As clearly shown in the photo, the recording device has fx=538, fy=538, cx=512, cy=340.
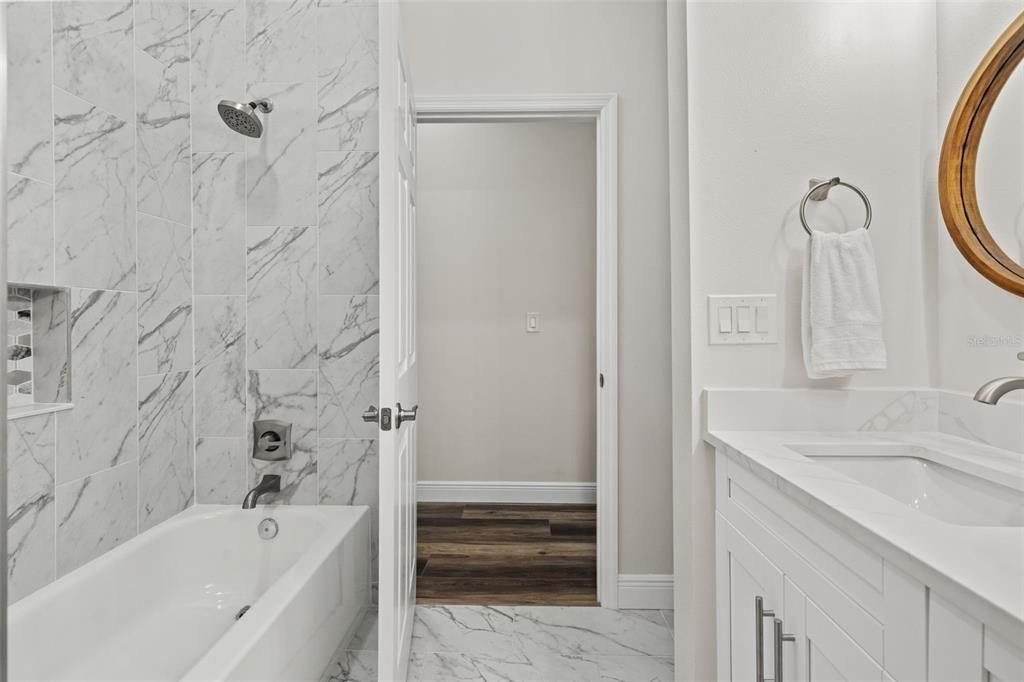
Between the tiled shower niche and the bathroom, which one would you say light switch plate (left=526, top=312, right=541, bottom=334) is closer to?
the bathroom

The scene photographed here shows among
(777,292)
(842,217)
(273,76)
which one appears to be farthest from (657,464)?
(273,76)

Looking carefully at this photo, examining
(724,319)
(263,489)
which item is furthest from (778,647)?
(263,489)

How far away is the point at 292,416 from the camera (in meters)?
2.01

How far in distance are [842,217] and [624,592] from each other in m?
1.56

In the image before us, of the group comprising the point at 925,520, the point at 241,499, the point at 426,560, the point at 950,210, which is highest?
the point at 950,210

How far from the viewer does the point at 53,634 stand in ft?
4.31

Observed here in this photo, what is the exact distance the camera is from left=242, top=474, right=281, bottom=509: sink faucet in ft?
6.17

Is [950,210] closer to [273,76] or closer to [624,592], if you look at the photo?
[624,592]

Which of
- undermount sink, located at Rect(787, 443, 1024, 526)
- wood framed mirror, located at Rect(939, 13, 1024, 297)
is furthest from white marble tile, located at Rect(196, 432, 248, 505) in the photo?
wood framed mirror, located at Rect(939, 13, 1024, 297)

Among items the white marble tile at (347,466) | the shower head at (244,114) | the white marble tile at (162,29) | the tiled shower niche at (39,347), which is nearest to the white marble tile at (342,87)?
the shower head at (244,114)

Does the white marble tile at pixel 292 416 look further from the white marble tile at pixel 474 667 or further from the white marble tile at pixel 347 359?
the white marble tile at pixel 474 667

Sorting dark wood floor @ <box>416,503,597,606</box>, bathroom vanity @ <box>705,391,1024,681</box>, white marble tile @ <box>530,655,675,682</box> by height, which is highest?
bathroom vanity @ <box>705,391,1024,681</box>

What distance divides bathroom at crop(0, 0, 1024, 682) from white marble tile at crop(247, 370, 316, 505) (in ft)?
0.04

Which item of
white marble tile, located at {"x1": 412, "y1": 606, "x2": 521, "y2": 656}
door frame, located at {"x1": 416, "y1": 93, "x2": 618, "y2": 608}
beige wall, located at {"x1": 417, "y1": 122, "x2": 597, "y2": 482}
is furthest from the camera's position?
beige wall, located at {"x1": 417, "y1": 122, "x2": 597, "y2": 482}
